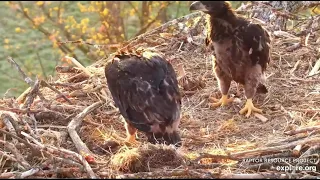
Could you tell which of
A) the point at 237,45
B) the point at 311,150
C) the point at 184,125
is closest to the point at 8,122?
the point at 184,125

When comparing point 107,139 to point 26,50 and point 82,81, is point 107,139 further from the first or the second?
point 26,50

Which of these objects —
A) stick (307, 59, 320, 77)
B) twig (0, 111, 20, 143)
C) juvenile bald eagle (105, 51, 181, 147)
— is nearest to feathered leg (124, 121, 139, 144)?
juvenile bald eagle (105, 51, 181, 147)

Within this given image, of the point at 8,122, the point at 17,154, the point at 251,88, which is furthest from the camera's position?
the point at 251,88

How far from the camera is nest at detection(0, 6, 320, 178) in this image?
3.81 m

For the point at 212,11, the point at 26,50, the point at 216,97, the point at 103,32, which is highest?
the point at 212,11

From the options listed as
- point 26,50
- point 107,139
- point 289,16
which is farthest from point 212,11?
point 26,50

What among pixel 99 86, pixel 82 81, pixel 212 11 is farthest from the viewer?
pixel 82 81

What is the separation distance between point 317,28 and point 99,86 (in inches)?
118

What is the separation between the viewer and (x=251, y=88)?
17.4ft

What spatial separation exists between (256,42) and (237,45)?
0.18 m

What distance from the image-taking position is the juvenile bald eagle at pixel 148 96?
13.8ft

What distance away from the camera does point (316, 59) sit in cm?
618

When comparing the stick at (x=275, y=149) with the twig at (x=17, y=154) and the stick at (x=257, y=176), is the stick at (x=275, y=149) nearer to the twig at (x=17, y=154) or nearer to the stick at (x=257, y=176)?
the stick at (x=257, y=176)

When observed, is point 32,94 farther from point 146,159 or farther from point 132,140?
point 146,159
